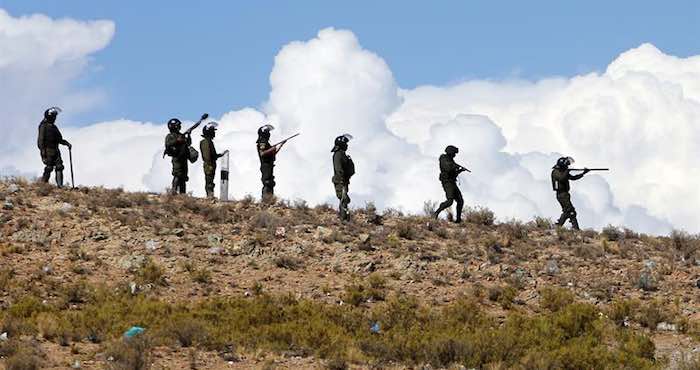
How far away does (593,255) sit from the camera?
92.2 ft

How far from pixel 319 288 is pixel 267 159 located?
6941 mm

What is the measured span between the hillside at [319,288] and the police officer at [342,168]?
0.79m

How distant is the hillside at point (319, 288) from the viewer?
2059cm

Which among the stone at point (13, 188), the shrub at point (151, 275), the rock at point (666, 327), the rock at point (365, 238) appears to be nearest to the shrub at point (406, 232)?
the rock at point (365, 238)

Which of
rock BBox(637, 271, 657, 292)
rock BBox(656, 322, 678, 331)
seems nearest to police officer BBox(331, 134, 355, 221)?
rock BBox(637, 271, 657, 292)

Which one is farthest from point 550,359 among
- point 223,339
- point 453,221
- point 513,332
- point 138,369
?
point 453,221

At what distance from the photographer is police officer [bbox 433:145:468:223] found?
1191 inches

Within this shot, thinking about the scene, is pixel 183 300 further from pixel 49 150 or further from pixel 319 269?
pixel 49 150

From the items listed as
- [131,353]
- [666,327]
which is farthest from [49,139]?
[666,327]

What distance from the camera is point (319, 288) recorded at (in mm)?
25141

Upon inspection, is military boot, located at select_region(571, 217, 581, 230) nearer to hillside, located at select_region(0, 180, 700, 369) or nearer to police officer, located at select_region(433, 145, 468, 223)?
hillside, located at select_region(0, 180, 700, 369)

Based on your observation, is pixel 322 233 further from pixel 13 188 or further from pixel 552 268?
pixel 13 188

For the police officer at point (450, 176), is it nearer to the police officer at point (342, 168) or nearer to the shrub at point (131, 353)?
the police officer at point (342, 168)

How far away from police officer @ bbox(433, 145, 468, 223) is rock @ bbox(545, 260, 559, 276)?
3777 millimetres
